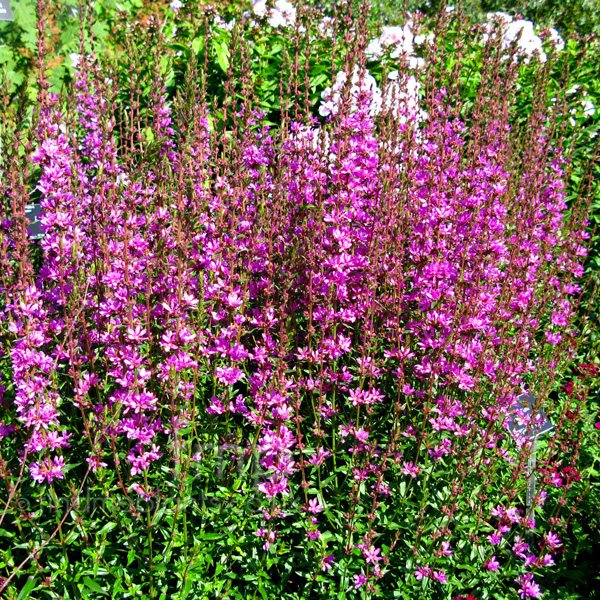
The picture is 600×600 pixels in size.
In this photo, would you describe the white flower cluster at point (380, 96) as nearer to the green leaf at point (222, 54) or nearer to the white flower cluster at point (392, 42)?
the white flower cluster at point (392, 42)

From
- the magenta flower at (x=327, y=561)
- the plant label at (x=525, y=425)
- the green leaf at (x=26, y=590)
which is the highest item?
the plant label at (x=525, y=425)

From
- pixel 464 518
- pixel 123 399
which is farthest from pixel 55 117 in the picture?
pixel 464 518

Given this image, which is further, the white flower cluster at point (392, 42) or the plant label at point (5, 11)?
the white flower cluster at point (392, 42)

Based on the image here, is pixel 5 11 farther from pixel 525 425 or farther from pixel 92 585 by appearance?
pixel 525 425

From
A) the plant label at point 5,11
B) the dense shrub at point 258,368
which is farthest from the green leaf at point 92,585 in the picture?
the plant label at point 5,11

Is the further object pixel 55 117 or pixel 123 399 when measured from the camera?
pixel 55 117

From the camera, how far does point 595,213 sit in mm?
6352

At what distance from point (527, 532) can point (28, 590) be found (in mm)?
2577

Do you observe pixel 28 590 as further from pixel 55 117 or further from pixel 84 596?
pixel 55 117

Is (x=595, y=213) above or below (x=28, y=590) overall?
above

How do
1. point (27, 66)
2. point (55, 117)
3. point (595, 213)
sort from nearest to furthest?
point (55, 117)
point (595, 213)
point (27, 66)

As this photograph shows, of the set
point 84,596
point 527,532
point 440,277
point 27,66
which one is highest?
point 27,66

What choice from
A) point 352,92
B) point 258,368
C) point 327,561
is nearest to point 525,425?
point 327,561

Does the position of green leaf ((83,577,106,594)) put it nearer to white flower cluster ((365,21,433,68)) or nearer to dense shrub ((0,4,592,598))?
dense shrub ((0,4,592,598))
